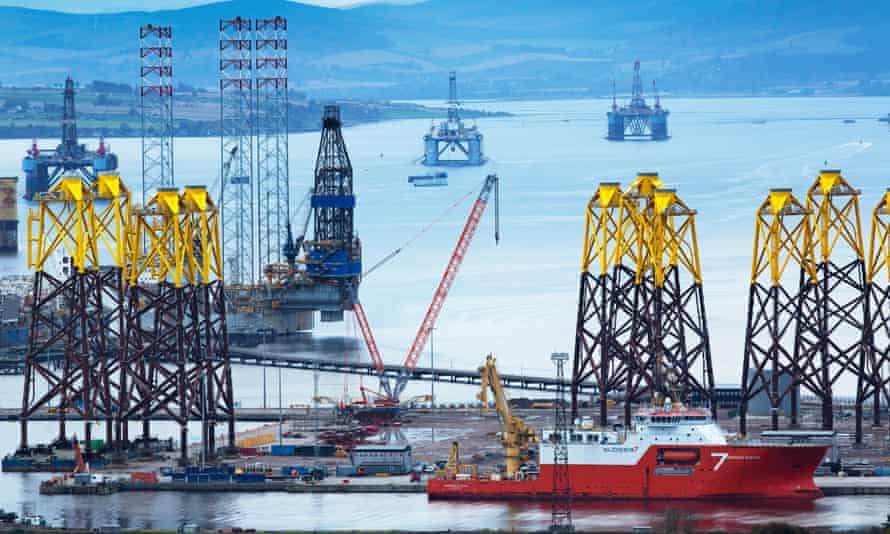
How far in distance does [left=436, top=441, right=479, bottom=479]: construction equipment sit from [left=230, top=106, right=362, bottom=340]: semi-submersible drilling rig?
48091 mm

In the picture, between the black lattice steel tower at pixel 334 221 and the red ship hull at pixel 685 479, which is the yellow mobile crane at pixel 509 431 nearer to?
the red ship hull at pixel 685 479

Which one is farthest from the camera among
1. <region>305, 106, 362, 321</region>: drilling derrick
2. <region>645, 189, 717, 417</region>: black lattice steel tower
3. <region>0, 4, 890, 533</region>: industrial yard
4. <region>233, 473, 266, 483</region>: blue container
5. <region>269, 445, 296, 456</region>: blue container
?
<region>305, 106, 362, 321</region>: drilling derrick

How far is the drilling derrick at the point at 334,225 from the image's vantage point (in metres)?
129

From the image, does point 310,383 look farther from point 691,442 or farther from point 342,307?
point 691,442

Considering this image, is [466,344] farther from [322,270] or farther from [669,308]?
[669,308]

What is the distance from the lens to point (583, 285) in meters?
92.1

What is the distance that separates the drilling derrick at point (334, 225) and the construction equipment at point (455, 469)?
159 feet

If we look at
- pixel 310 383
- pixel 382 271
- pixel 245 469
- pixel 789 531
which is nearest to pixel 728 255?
pixel 382 271

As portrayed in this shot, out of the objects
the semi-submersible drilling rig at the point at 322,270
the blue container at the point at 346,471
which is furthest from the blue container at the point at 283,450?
the semi-submersible drilling rig at the point at 322,270

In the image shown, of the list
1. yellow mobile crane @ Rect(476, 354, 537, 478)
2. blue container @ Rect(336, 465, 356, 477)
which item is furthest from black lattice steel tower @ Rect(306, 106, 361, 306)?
yellow mobile crane @ Rect(476, 354, 537, 478)

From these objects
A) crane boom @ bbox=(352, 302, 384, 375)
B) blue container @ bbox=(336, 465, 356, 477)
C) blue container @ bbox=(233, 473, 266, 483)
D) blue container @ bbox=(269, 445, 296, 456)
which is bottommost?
blue container @ bbox=(233, 473, 266, 483)

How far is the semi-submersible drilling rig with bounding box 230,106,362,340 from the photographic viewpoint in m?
129

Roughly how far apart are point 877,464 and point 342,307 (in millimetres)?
51475

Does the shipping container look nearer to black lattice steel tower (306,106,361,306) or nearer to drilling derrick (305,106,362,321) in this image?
black lattice steel tower (306,106,361,306)
